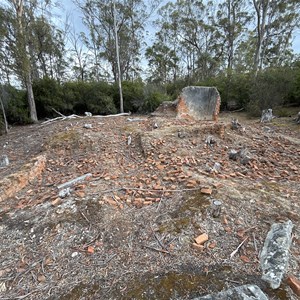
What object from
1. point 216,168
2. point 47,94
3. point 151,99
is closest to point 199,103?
point 216,168

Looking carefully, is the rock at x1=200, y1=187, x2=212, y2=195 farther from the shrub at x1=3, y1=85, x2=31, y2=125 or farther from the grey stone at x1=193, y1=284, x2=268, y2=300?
the shrub at x1=3, y1=85, x2=31, y2=125

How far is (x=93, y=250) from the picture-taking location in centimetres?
131

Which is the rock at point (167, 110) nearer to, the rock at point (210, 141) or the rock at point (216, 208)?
the rock at point (210, 141)

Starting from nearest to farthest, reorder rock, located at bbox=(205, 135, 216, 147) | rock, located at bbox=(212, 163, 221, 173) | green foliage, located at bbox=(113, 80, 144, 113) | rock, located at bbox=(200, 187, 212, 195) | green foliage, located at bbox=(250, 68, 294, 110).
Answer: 1. rock, located at bbox=(200, 187, 212, 195)
2. rock, located at bbox=(212, 163, 221, 173)
3. rock, located at bbox=(205, 135, 216, 147)
4. green foliage, located at bbox=(250, 68, 294, 110)
5. green foliage, located at bbox=(113, 80, 144, 113)

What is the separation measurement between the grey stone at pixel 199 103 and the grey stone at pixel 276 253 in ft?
13.9

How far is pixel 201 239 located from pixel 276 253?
0.45 meters

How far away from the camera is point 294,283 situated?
0.97 meters

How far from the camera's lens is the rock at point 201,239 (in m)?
1.31

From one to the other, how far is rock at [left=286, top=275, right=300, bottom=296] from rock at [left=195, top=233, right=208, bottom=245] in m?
0.48

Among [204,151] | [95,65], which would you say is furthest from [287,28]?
[204,151]

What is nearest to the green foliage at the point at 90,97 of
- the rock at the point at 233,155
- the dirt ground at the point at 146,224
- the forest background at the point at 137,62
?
the forest background at the point at 137,62

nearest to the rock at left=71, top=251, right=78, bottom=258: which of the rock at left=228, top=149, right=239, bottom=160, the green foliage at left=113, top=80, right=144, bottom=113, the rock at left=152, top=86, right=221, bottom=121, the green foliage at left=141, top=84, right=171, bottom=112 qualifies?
the rock at left=228, top=149, right=239, bottom=160

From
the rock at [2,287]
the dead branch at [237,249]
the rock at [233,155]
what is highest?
the rock at [233,155]

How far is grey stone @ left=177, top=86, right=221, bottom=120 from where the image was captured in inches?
207
